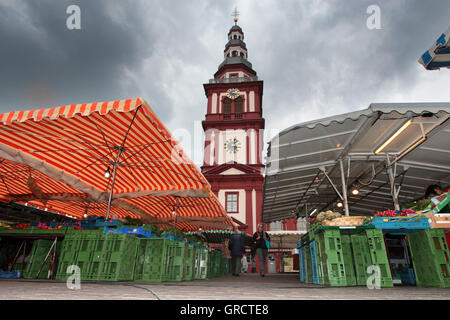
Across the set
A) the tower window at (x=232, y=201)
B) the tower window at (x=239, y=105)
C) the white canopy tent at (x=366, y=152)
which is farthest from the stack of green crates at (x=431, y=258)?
the tower window at (x=239, y=105)

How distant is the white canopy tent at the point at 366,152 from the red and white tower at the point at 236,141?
19.6 ft

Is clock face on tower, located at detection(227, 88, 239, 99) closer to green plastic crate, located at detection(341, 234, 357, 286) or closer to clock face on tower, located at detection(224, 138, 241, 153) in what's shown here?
clock face on tower, located at detection(224, 138, 241, 153)

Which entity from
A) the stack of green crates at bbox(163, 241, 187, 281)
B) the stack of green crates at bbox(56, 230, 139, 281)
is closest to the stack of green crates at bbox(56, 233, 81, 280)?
the stack of green crates at bbox(56, 230, 139, 281)

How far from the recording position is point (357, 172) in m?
12.1

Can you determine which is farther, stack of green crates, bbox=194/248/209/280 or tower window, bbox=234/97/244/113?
tower window, bbox=234/97/244/113

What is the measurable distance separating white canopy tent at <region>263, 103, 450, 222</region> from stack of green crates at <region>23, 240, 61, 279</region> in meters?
5.78

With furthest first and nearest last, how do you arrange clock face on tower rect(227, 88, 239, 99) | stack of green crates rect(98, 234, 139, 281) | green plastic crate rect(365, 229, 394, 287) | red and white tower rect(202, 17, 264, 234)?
1. clock face on tower rect(227, 88, 239, 99)
2. red and white tower rect(202, 17, 264, 234)
3. stack of green crates rect(98, 234, 139, 281)
4. green plastic crate rect(365, 229, 394, 287)

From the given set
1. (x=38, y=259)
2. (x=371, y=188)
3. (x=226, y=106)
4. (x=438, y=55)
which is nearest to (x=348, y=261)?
(x=438, y=55)

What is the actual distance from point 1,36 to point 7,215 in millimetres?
30025

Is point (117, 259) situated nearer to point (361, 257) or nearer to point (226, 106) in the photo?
point (361, 257)

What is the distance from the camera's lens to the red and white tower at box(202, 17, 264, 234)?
2098 cm

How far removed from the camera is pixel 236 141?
923 inches

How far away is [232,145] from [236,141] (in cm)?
57
